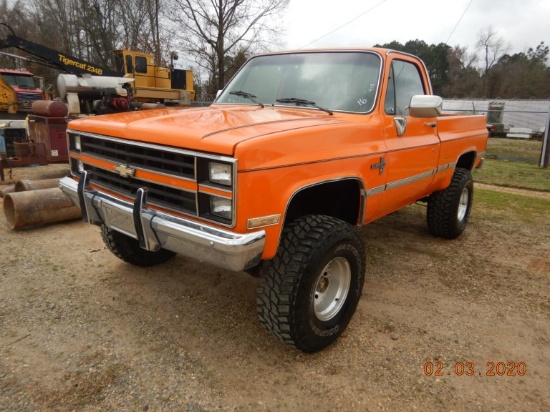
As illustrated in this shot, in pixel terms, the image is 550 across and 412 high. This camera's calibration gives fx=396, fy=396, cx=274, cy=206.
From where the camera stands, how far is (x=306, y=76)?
3486mm

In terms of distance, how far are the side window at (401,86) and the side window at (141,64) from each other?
1552cm

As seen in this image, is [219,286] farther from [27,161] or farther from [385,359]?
[27,161]

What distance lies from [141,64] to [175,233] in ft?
55.7

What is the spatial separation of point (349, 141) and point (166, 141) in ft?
4.07

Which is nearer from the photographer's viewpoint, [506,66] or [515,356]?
[515,356]

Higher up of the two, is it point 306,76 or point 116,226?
point 306,76

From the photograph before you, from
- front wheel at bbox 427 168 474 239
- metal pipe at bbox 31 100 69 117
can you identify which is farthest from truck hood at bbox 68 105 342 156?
metal pipe at bbox 31 100 69 117

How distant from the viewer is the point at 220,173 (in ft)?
7.06

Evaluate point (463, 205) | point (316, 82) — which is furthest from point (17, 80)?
point (463, 205)

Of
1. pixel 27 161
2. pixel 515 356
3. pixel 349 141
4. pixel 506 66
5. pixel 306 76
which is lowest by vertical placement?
pixel 515 356

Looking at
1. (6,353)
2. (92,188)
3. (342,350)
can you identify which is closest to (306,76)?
(92,188)

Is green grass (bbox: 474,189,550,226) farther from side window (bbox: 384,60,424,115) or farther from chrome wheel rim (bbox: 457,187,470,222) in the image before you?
side window (bbox: 384,60,424,115)

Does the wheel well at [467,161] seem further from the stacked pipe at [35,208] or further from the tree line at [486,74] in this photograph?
the tree line at [486,74]
